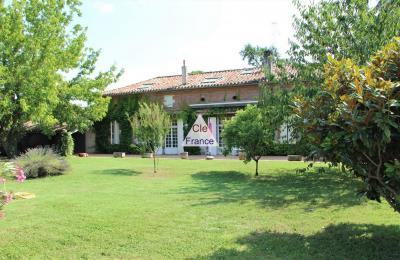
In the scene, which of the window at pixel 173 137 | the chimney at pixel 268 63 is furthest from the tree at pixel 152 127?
the window at pixel 173 137

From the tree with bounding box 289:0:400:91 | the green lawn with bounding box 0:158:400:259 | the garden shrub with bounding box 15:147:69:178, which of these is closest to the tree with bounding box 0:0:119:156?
the garden shrub with bounding box 15:147:69:178

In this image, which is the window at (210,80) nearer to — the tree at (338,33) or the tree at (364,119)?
the tree at (338,33)

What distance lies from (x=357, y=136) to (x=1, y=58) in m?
18.0

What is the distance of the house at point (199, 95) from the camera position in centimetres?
2697

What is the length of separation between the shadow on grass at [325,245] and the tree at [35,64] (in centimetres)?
1473

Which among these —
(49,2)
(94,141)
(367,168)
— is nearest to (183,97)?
(94,141)

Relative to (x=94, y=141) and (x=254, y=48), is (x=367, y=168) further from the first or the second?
(x=254, y=48)

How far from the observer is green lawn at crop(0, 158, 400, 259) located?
5.24 meters

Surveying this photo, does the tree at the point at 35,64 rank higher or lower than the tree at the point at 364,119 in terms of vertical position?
higher

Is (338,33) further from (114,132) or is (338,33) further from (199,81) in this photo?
(114,132)

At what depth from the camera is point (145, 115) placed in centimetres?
1609

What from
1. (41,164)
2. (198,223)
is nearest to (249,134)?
(41,164)

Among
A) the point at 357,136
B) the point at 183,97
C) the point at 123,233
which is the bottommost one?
the point at 123,233

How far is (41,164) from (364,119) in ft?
42.1
